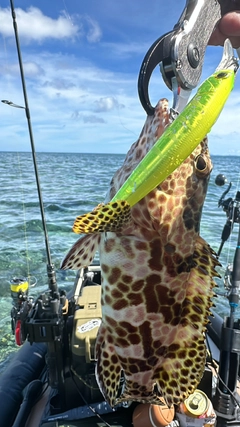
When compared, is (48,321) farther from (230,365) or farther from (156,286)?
(156,286)

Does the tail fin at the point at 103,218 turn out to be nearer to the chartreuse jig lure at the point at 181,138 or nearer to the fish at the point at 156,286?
the chartreuse jig lure at the point at 181,138

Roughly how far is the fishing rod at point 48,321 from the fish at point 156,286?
1.70 metres

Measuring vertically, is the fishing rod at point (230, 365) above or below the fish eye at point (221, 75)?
below

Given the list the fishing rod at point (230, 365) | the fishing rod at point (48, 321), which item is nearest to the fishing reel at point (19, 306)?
the fishing rod at point (48, 321)

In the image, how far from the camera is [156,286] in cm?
202

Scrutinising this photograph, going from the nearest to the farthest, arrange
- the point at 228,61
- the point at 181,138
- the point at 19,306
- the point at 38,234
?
the point at 181,138
the point at 228,61
the point at 19,306
the point at 38,234

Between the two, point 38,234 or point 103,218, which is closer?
point 103,218

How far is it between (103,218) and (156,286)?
2.00ft

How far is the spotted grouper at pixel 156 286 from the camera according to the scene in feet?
6.55

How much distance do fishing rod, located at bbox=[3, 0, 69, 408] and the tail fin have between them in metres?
2.36

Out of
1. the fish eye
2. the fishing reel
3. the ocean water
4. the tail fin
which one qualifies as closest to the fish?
the tail fin

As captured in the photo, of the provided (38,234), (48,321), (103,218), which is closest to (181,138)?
(103,218)

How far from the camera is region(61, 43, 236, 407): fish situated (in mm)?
1994

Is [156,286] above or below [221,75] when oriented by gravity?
below
